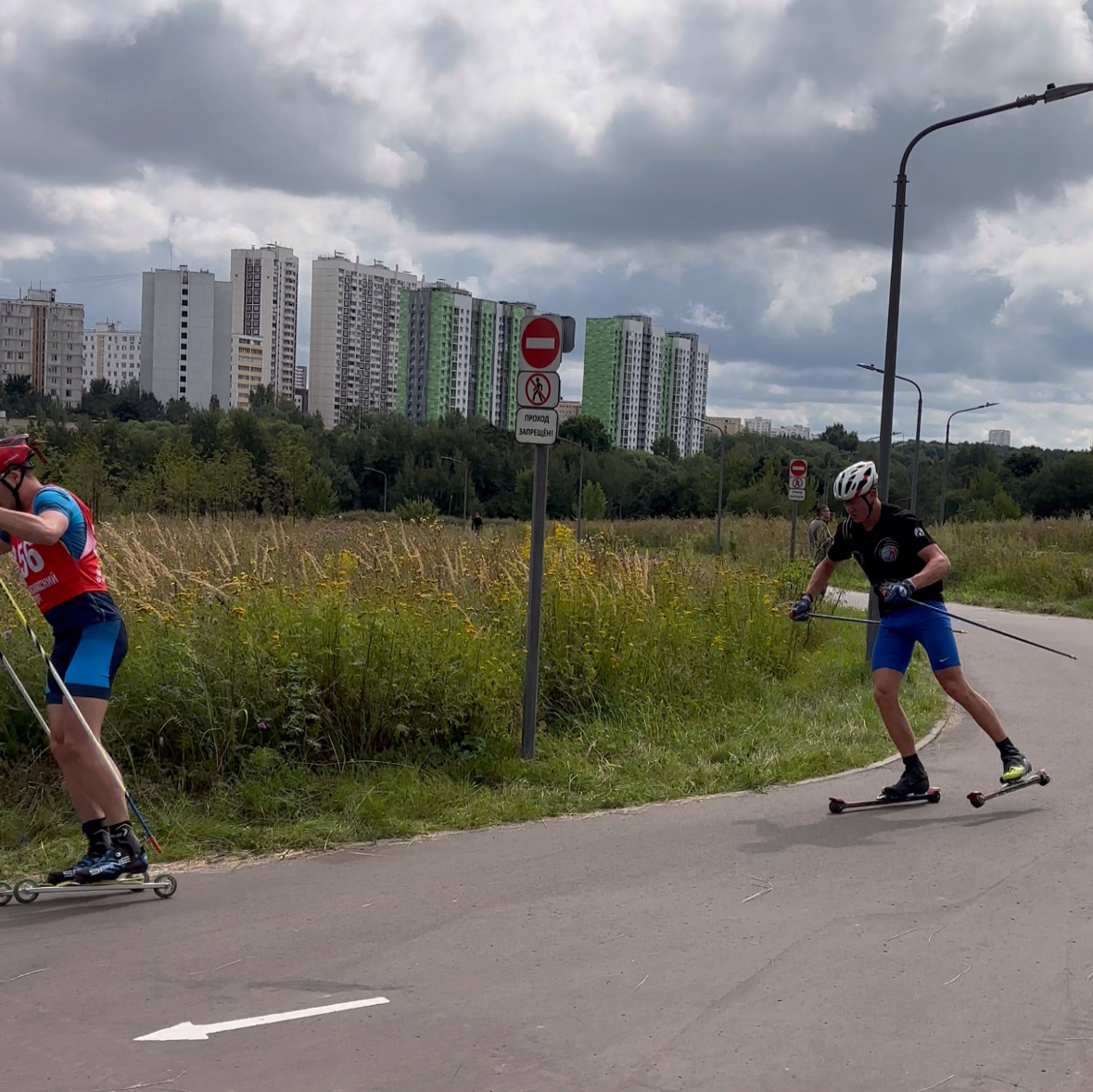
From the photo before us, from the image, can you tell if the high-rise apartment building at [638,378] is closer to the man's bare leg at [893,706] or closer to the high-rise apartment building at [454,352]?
the high-rise apartment building at [454,352]

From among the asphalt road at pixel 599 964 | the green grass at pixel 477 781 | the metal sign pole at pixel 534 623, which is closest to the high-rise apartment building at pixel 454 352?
the green grass at pixel 477 781

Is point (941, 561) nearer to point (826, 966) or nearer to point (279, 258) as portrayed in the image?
point (826, 966)

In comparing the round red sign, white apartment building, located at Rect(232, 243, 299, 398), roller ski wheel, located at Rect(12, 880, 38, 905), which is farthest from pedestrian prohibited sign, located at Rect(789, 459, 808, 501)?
white apartment building, located at Rect(232, 243, 299, 398)

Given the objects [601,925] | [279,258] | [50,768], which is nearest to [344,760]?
[50,768]

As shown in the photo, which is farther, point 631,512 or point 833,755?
point 631,512

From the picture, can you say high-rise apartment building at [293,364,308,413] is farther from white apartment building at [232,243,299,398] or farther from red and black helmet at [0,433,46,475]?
red and black helmet at [0,433,46,475]

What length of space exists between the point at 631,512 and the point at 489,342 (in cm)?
5909

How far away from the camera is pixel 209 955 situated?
16.2 ft

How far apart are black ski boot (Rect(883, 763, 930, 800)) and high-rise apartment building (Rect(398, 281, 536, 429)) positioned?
13241cm

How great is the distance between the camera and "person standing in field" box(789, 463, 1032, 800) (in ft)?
25.2

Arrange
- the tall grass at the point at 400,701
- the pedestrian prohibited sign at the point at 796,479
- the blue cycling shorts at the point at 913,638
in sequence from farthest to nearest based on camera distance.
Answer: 1. the pedestrian prohibited sign at the point at 796,479
2. the blue cycling shorts at the point at 913,638
3. the tall grass at the point at 400,701

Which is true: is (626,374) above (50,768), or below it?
above

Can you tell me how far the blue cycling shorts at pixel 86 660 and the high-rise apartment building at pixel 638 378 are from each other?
5375 inches

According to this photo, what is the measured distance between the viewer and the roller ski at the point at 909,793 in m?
7.75
